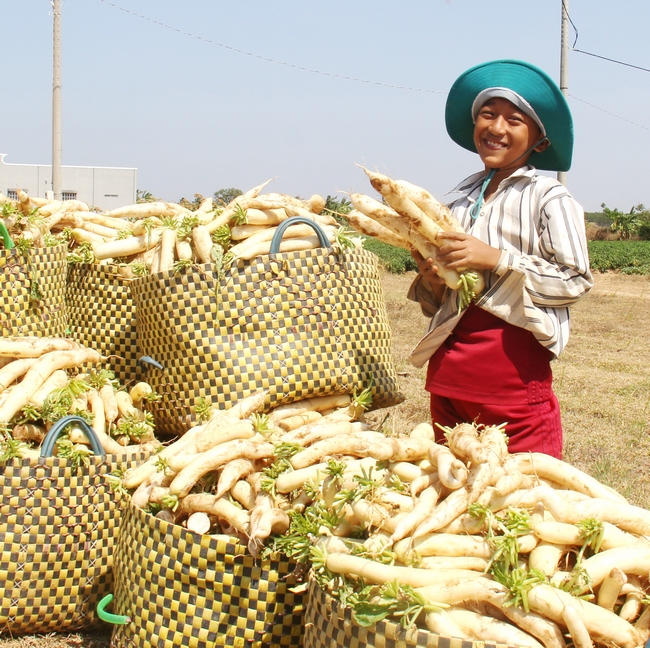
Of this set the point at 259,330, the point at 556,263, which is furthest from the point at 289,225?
the point at 556,263

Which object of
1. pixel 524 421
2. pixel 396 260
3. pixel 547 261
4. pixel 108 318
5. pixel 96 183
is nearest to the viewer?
pixel 547 261

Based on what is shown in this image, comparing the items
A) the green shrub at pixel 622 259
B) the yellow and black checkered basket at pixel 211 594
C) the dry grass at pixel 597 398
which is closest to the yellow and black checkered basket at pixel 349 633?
the yellow and black checkered basket at pixel 211 594

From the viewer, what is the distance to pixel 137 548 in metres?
2.25

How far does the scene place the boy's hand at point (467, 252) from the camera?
2529mm

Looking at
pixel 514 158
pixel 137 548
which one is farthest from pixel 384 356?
pixel 137 548

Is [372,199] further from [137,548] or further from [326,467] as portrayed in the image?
[137,548]

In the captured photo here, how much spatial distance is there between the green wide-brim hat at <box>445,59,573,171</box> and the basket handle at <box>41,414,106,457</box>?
177 centimetres

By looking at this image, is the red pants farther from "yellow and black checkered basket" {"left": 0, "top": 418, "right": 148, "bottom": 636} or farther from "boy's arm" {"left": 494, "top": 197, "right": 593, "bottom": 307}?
"yellow and black checkered basket" {"left": 0, "top": 418, "right": 148, "bottom": 636}

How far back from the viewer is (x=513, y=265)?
2539mm

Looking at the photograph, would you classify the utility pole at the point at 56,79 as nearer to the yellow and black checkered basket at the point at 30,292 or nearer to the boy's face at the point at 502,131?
the yellow and black checkered basket at the point at 30,292

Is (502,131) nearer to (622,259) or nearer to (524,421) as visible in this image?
(524,421)

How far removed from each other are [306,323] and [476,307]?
609mm

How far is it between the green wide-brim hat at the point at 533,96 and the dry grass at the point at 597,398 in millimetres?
1119

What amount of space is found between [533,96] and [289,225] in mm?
980
